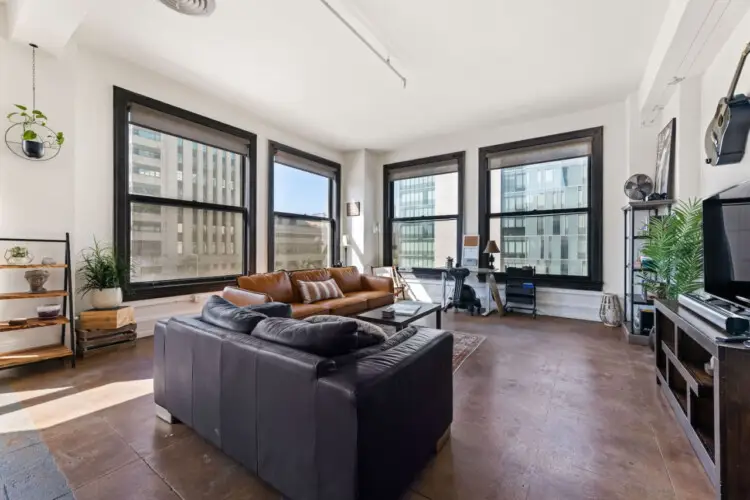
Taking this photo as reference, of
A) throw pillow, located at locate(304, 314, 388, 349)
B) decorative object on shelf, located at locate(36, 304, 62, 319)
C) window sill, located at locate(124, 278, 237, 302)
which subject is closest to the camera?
throw pillow, located at locate(304, 314, 388, 349)

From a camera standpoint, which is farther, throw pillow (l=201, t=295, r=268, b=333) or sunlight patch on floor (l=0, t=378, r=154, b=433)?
sunlight patch on floor (l=0, t=378, r=154, b=433)

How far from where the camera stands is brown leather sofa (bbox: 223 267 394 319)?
11.8 feet

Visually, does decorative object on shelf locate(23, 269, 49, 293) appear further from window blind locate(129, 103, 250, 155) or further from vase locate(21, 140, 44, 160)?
window blind locate(129, 103, 250, 155)

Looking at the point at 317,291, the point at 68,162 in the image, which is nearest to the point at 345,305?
the point at 317,291

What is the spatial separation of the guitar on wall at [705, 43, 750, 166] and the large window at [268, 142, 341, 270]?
16.1ft

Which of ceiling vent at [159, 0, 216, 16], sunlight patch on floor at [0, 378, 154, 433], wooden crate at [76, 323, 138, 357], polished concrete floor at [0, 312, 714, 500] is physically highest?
ceiling vent at [159, 0, 216, 16]

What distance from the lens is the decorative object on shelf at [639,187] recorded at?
12.6 feet

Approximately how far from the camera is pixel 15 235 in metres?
2.80

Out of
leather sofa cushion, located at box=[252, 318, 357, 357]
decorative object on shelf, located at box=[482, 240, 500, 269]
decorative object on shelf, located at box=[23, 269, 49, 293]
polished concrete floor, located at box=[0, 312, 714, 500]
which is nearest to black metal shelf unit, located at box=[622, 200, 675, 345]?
polished concrete floor, located at box=[0, 312, 714, 500]

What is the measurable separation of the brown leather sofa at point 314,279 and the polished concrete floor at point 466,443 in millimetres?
1101

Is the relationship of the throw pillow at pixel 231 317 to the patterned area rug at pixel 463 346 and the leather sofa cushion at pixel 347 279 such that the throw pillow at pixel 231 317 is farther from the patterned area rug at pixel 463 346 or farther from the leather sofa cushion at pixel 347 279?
the leather sofa cushion at pixel 347 279

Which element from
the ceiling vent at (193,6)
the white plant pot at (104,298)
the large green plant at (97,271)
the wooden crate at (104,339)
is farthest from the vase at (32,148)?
the ceiling vent at (193,6)

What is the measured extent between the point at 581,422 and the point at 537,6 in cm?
306

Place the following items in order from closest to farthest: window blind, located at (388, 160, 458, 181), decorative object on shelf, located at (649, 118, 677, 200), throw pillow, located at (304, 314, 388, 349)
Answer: throw pillow, located at (304, 314, 388, 349), decorative object on shelf, located at (649, 118, 677, 200), window blind, located at (388, 160, 458, 181)
